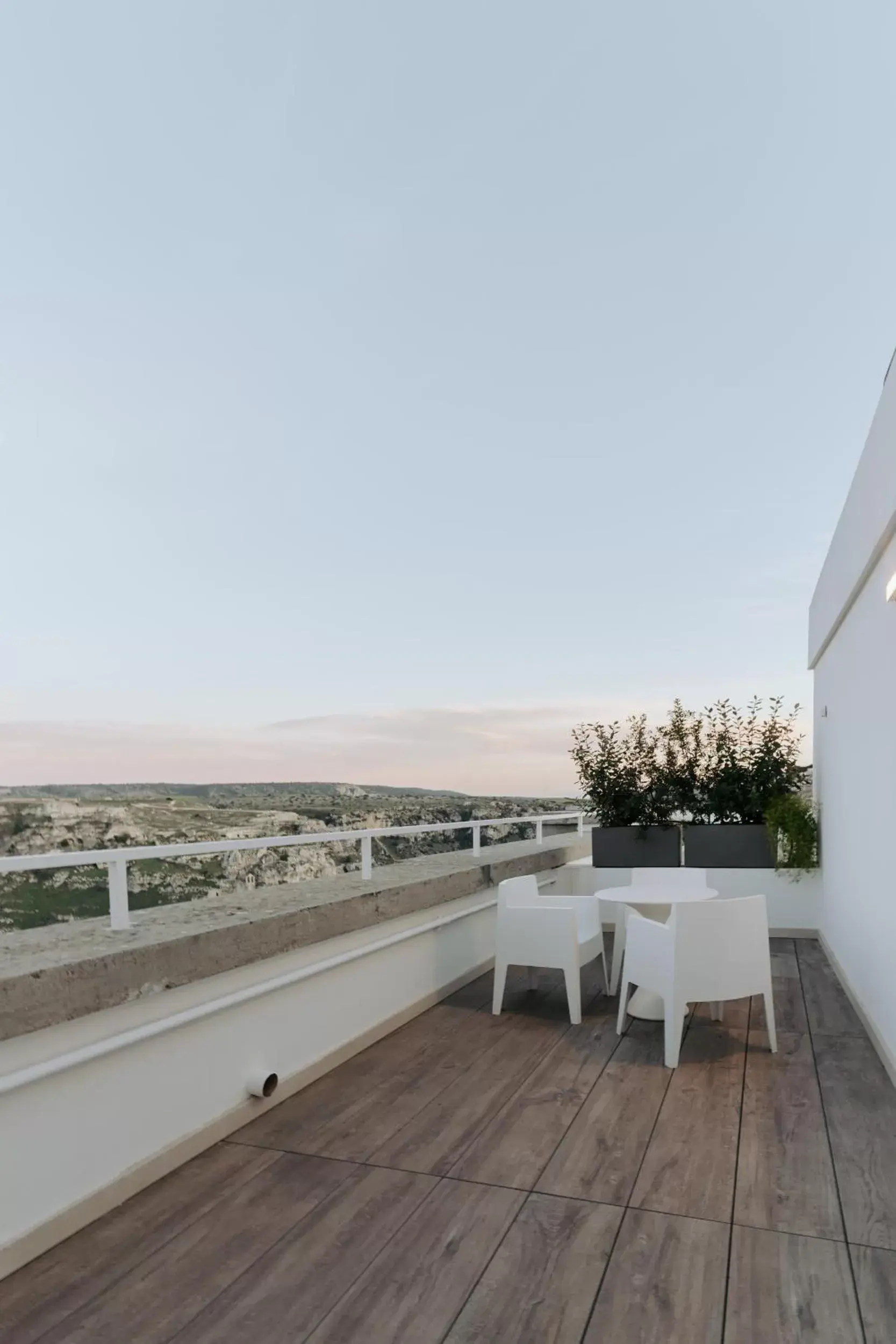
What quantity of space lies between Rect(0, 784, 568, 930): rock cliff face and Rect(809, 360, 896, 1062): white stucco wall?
224 centimetres

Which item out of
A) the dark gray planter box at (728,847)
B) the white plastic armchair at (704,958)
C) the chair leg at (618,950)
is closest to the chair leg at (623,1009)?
the white plastic armchair at (704,958)

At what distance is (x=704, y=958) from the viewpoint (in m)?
3.59

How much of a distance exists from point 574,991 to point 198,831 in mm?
1931

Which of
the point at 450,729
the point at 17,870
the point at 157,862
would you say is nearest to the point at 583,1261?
the point at 17,870

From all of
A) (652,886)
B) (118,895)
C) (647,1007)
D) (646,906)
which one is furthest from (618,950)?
(118,895)

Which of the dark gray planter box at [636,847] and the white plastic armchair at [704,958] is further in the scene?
the dark gray planter box at [636,847]

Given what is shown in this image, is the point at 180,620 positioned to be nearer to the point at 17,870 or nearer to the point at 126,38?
the point at 126,38

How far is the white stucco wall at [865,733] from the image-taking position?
3.53 metres

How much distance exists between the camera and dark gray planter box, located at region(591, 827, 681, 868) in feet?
23.2

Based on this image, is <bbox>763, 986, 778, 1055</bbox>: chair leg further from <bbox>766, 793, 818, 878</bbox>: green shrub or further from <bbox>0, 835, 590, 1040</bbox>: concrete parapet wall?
<bbox>766, 793, 818, 878</bbox>: green shrub

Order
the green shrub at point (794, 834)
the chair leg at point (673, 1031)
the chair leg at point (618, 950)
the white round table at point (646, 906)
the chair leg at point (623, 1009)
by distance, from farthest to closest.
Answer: the green shrub at point (794, 834) < the chair leg at point (618, 950) < the white round table at point (646, 906) < the chair leg at point (623, 1009) < the chair leg at point (673, 1031)

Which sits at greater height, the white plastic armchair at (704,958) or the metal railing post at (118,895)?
the metal railing post at (118,895)

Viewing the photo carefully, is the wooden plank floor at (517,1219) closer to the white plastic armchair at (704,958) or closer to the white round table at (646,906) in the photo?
the white plastic armchair at (704,958)

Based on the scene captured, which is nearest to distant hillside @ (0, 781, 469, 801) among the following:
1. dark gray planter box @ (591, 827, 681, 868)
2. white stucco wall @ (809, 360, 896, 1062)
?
dark gray planter box @ (591, 827, 681, 868)
